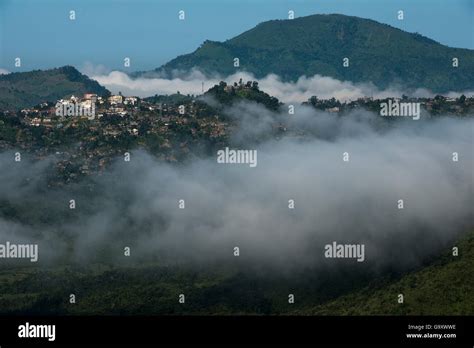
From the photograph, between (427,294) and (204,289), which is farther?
(204,289)

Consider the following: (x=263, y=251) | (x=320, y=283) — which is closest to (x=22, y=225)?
(x=263, y=251)

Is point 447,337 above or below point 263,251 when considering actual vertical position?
below

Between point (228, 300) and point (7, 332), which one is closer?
point (7, 332)

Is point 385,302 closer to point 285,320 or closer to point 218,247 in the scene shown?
point 285,320

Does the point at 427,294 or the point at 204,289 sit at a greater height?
the point at 204,289

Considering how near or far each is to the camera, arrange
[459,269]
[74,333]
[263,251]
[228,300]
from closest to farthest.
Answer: [74,333], [459,269], [228,300], [263,251]

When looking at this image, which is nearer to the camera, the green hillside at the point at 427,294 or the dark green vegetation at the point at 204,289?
the green hillside at the point at 427,294

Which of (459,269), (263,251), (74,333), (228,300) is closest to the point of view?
(74,333)

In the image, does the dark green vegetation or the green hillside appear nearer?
the green hillside
